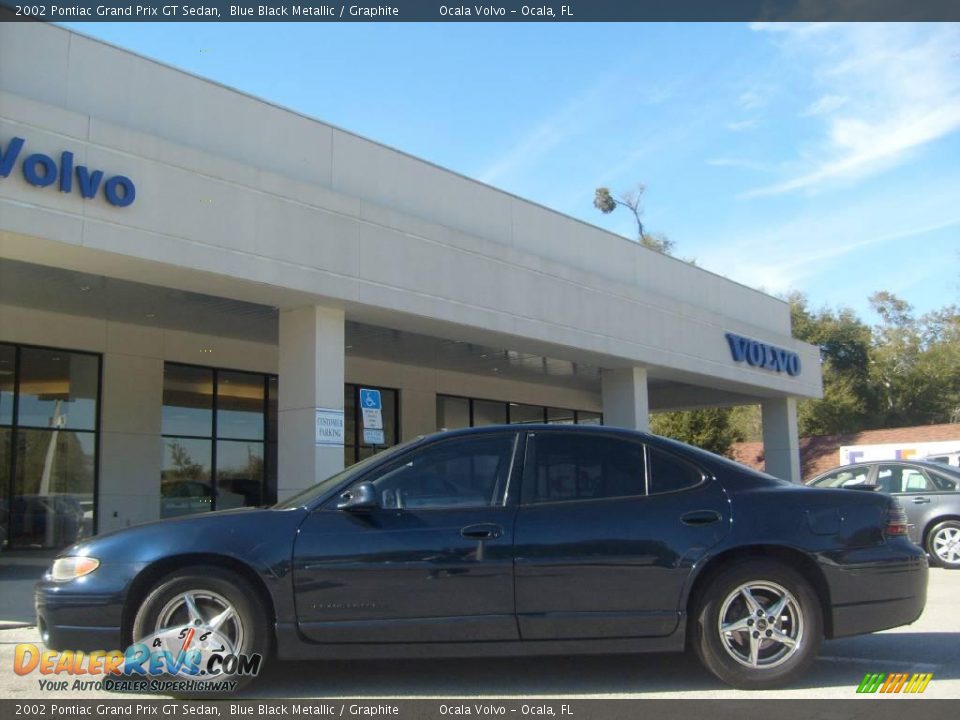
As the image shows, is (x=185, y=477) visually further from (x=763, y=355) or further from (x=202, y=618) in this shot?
(x=763, y=355)

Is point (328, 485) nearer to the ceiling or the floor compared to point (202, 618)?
nearer to the ceiling

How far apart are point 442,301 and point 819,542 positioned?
10667 millimetres

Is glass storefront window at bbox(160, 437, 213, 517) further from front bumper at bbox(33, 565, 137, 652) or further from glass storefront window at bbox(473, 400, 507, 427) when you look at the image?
front bumper at bbox(33, 565, 137, 652)

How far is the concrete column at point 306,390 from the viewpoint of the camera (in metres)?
13.8

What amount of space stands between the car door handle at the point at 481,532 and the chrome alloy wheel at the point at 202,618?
1353 mm

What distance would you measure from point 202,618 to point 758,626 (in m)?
3.18

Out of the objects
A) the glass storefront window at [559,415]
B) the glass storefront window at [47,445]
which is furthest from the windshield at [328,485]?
the glass storefront window at [559,415]

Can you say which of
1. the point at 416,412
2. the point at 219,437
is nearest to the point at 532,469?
the point at 219,437

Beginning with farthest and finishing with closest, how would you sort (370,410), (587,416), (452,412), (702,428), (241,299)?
(702,428) < (587,416) < (452,412) < (241,299) < (370,410)

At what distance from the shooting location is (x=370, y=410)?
45.1ft

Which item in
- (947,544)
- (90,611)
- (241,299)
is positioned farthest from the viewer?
(241,299)

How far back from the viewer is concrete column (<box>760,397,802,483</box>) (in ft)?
88.5

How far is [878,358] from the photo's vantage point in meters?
53.3

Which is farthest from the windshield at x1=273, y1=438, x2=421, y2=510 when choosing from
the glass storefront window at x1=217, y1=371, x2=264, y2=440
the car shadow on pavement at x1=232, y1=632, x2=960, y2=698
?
the glass storefront window at x1=217, y1=371, x2=264, y2=440
